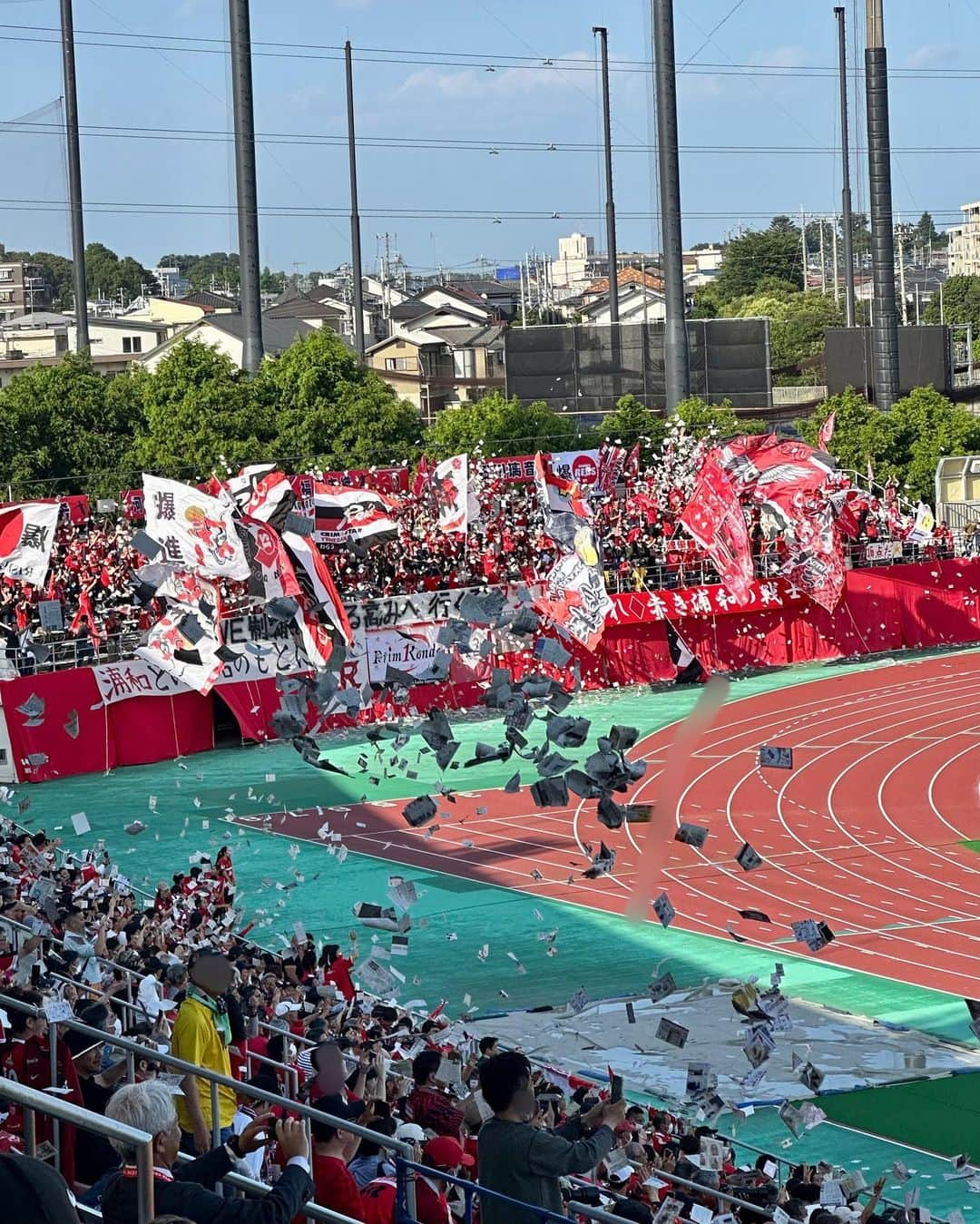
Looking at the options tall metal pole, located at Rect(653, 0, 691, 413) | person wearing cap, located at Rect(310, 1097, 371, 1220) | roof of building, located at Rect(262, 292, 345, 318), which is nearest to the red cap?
person wearing cap, located at Rect(310, 1097, 371, 1220)

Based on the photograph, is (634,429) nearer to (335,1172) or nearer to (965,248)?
(335,1172)

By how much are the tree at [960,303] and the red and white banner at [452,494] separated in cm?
6790

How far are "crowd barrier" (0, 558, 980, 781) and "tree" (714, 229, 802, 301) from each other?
7378 cm

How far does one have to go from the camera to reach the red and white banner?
92.4 ft

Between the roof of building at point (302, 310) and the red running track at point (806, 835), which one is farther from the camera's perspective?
the roof of building at point (302, 310)

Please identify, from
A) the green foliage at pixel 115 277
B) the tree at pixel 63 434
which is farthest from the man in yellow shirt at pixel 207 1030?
the green foliage at pixel 115 277

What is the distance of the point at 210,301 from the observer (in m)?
91.2

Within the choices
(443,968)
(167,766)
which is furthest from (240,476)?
(443,968)

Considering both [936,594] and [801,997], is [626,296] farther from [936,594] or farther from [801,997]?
[801,997]

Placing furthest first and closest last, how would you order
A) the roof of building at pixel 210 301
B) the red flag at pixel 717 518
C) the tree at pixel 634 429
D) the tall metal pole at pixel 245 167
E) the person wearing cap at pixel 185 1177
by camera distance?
the roof of building at pixel 210 301 < the tree at pixel 634 429 < the tall metal pole at pixel 245 167 < the red flag at pixel 717 518 < the person wearing cap at pixel 185 1177

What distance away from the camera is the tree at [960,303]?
3676 inches

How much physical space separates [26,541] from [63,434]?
12.4 metres

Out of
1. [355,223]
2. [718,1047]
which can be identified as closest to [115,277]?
[355,223]

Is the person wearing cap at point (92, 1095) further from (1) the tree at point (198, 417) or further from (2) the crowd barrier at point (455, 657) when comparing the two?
(1) the tree at point (198, 417)
